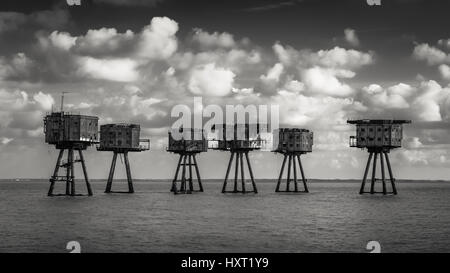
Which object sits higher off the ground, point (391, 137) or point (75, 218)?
point (391, 137)

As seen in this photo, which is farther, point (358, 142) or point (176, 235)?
point (358, 142)

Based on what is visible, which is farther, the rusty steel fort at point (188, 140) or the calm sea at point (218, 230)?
the rusty steel fort at point (188, 140)

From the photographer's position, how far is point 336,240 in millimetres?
46031

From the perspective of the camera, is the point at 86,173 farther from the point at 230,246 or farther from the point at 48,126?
the point at 230,246

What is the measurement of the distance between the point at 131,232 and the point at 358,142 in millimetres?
47642

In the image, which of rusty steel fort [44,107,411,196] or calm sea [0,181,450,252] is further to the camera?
rusty steel fort [44,107,411,196]

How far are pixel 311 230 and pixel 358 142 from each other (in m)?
Answer: 38.7

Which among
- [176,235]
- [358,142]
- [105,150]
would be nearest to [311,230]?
[176,235]

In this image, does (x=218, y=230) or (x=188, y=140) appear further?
(x=188, y=140)

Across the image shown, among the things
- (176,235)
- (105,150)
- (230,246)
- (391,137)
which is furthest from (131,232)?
(391,137)

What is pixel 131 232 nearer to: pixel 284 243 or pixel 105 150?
pixel 284 243

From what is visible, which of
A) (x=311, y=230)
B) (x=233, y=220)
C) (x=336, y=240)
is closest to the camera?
(x=336, y=240)

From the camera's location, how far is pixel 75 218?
60.3 metres

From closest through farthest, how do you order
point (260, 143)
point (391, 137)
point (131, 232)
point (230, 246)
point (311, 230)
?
point (230, 246) → point (131, 232) → point (311, 230) → point (391, 137) → point (260, 143)
